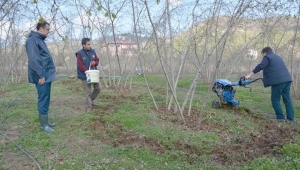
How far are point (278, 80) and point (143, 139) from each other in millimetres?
3199

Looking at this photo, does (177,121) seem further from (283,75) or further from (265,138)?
(283,75)

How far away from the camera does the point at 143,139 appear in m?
4.54

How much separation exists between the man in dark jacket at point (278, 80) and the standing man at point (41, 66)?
3.87 m

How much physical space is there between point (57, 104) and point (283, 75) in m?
5.17

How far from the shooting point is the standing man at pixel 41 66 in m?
4.53

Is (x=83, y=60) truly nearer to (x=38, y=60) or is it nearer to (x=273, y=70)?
(x=38, y=60)

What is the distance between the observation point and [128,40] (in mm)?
12703

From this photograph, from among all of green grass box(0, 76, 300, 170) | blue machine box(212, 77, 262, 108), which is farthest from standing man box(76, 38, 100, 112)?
blue machine box(212, 77, 262, 108)

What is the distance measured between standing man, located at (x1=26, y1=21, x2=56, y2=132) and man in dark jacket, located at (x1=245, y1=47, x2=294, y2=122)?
12.7ft

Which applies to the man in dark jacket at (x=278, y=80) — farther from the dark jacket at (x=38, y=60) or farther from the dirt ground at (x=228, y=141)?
the dark jacket at (x=38, y=60)

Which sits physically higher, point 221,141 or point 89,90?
point 89,90

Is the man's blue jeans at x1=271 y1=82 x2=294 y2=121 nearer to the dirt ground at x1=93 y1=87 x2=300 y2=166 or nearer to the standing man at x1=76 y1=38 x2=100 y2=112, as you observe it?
the dirt ground at x1=93 y1=87 x2=300 y2=166

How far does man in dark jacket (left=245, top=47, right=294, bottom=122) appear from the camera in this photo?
6.02 meters

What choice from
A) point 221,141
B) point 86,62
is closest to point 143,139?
point 221,141
